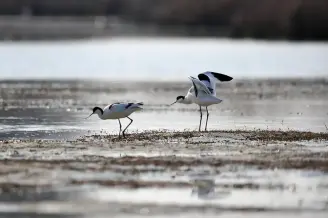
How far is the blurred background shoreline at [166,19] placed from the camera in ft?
205

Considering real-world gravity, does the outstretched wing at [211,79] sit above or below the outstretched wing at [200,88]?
above

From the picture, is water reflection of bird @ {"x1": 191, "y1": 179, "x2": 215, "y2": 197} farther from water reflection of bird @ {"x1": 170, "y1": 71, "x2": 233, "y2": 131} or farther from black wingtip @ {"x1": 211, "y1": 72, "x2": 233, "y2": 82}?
black wingtip @ {"x1": 211, "y1": 72, "x2": 233, "y2": 82}

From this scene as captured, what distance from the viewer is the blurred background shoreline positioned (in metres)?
62.6

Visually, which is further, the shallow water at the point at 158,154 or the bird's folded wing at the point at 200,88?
the bird's folded wing at the point at 200,88

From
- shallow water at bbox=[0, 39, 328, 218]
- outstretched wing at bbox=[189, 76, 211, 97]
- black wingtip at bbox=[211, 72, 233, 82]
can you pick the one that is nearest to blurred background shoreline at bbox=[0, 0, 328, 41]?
shallow water at bbox=[0, 39, 328, 218]

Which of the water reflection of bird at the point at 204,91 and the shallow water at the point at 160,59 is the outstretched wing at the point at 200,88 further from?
the shallow water at the point at 160,59

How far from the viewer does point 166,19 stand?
84.1 m

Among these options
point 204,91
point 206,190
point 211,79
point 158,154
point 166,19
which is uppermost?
point 166,19

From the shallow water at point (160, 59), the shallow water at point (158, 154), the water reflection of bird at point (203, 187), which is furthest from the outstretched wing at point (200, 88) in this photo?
the shallow water at point (160, 59)

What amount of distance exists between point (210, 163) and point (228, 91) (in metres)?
18.8

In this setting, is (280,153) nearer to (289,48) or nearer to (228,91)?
(228,91)

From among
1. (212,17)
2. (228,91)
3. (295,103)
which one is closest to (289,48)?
(212,17)

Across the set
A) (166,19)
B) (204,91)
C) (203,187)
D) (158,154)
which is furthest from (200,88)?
(166,19)

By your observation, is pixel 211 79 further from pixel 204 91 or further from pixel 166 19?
pixel 166 19
